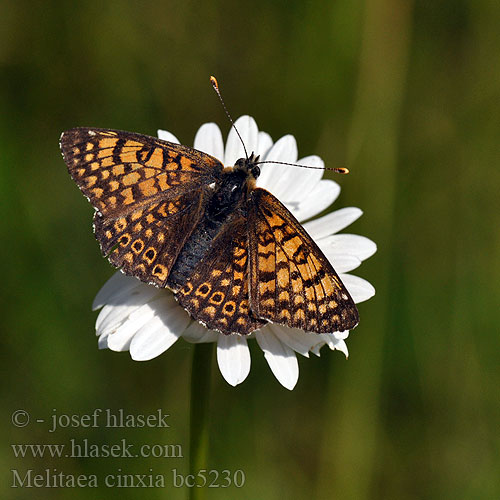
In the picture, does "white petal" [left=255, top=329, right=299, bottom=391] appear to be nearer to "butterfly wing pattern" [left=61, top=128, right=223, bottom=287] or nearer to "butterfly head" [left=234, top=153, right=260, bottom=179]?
"butterfly wing pattern" [left=61, top=128, right=223, bottom=287]

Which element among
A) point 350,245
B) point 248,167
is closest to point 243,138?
point 248,167

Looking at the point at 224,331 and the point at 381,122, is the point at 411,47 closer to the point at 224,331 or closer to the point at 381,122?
the point at 381,122

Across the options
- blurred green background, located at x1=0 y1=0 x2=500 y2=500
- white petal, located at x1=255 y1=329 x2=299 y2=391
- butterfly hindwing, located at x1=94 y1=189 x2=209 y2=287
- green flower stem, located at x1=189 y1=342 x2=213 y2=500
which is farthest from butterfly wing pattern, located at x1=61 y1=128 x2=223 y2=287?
blurred green background, located at x1=0 y1=0 x2=500 y2=500

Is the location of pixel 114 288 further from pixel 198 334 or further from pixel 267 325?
pixel 267 325

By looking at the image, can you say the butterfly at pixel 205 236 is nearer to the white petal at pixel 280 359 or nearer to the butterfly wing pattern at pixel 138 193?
the butterfly wing pattern at pixel 138 193

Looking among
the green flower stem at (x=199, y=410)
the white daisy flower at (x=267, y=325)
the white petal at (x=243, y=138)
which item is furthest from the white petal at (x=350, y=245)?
the green flower stem at (x=199, y=410)

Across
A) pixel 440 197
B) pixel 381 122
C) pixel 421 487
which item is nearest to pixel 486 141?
pixel 440 197
